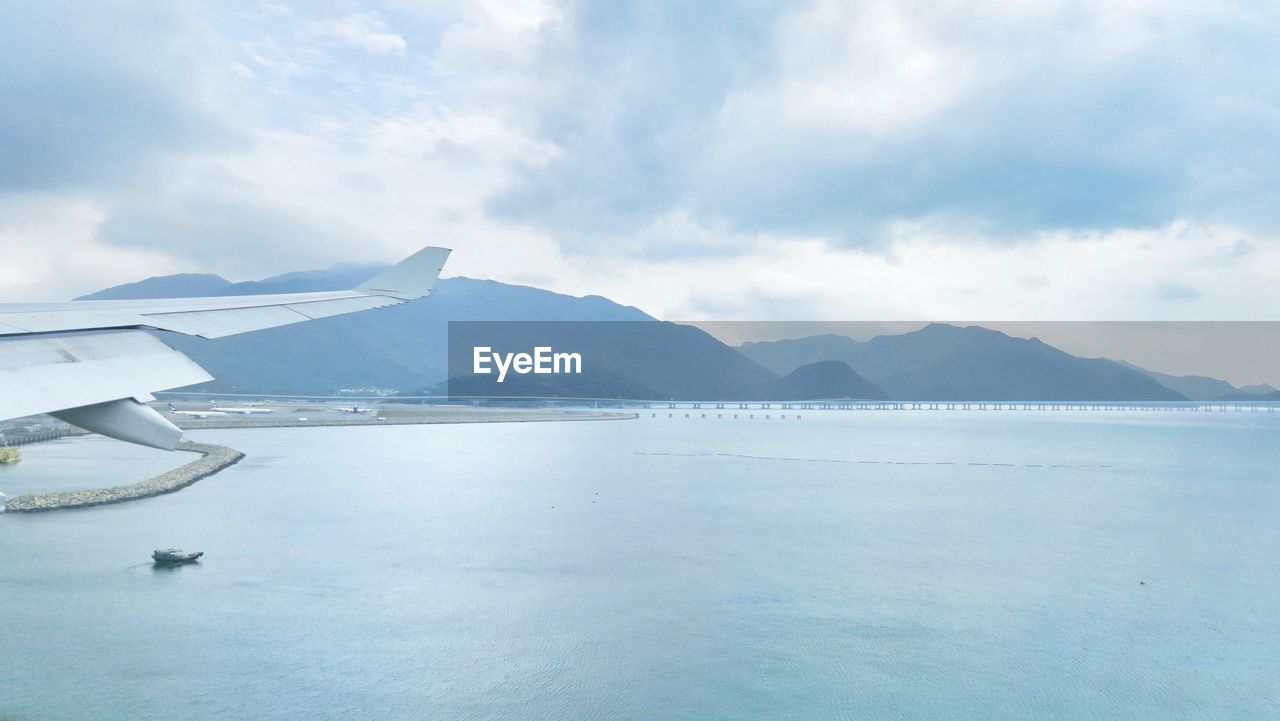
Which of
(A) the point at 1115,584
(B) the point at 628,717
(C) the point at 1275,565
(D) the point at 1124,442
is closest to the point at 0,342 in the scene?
(B) the point at 628,717

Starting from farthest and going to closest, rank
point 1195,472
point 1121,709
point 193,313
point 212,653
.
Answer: point 1195,472 → point 212,653 → point 1121,709 → point 193,313

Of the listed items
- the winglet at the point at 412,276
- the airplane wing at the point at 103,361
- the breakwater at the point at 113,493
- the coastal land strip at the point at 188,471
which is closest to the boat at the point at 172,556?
the breakwater at the point at 113,493

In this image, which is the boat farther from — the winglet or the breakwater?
the winglet

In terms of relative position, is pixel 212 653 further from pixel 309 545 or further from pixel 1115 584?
pixel 1115 584

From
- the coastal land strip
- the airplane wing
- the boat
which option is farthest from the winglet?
the boat

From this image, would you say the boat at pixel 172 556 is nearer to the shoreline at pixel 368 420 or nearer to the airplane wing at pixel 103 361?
the airplane wing at pixel 103 361

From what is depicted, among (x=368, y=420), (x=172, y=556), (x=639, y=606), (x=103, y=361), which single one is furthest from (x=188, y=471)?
(x=368, y=420)
